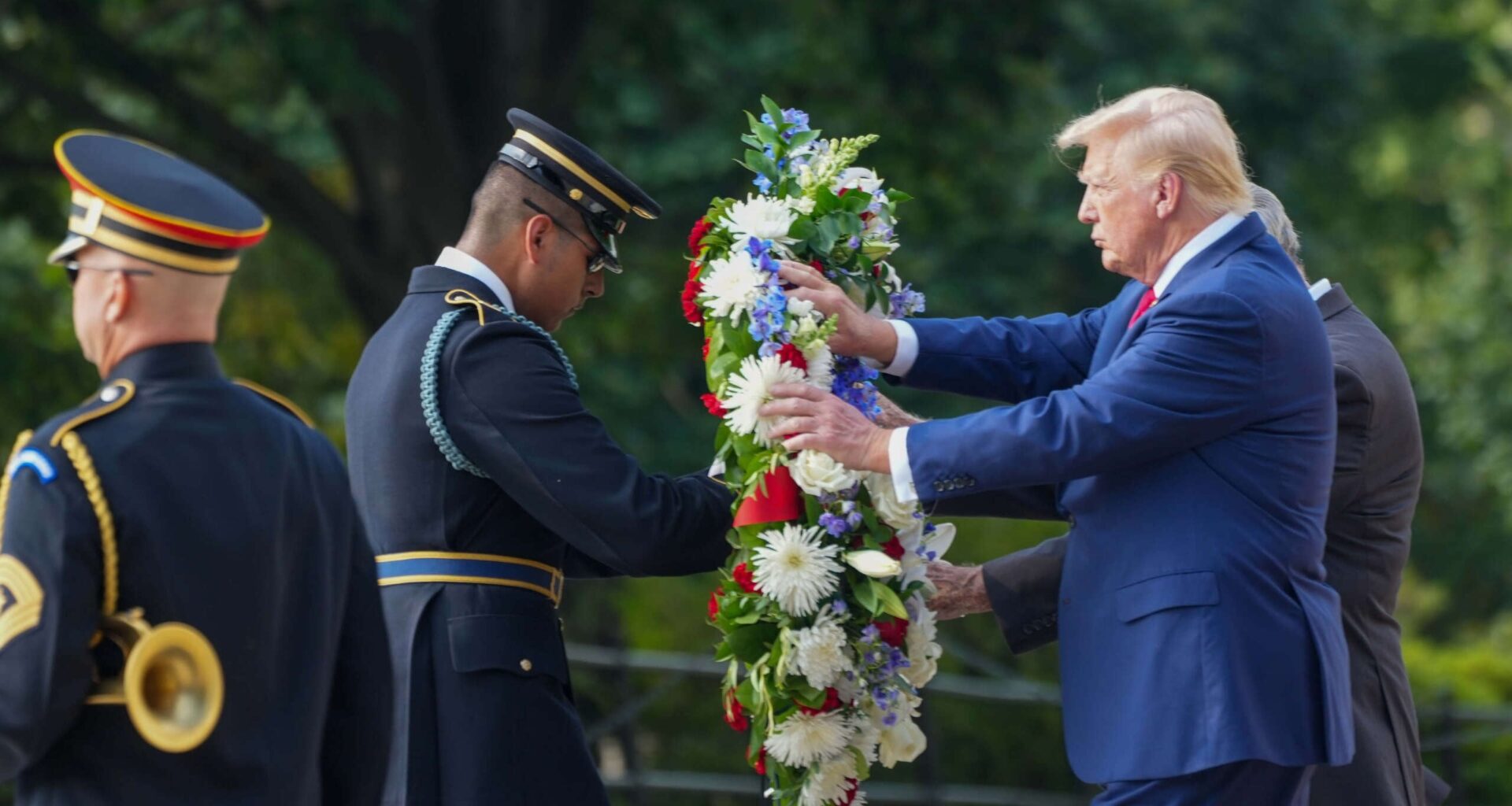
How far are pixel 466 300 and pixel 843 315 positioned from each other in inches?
31.3

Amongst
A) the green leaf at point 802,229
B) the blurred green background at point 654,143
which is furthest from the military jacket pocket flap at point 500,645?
the blurred green background at point 654,143

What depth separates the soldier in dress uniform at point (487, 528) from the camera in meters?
3.80

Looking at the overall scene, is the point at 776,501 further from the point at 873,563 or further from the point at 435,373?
the point at 435,373

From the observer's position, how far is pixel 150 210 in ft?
8.98

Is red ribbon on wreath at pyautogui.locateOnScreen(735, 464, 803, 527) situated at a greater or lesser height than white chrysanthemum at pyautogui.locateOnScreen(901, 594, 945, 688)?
greater

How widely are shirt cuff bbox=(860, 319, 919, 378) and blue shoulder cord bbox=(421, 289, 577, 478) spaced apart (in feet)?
2.50

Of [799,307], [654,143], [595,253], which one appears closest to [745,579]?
[799,307]

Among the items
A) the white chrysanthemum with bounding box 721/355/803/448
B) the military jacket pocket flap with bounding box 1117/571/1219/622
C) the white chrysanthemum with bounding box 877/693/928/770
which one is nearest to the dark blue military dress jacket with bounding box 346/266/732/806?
the white chrysanthemum with bounding box 721/355/803/448

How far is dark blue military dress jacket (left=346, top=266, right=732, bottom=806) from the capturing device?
3799mm

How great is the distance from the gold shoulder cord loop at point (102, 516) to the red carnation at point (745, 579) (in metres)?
1.51

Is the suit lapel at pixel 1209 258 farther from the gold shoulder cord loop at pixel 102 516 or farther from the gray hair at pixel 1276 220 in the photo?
the gold shoulder cord loop at pixel 102 516

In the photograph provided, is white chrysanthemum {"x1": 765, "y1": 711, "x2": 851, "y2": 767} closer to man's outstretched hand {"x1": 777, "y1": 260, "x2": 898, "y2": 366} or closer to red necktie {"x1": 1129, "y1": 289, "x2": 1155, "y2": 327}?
man's outstretched hand {"x1": 777, "y1": 260, "x2": 898, "y2": 366}

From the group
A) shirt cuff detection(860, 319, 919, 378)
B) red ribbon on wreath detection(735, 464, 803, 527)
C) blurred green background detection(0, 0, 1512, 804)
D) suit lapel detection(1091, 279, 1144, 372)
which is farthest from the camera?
blurred green background detection(0, 0, 1512, 804)

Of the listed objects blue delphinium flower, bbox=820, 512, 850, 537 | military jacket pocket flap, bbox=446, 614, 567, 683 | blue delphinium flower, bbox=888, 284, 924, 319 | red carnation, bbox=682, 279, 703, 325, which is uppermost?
blue delphinium flower, bbox=888, 284, 924, 319
